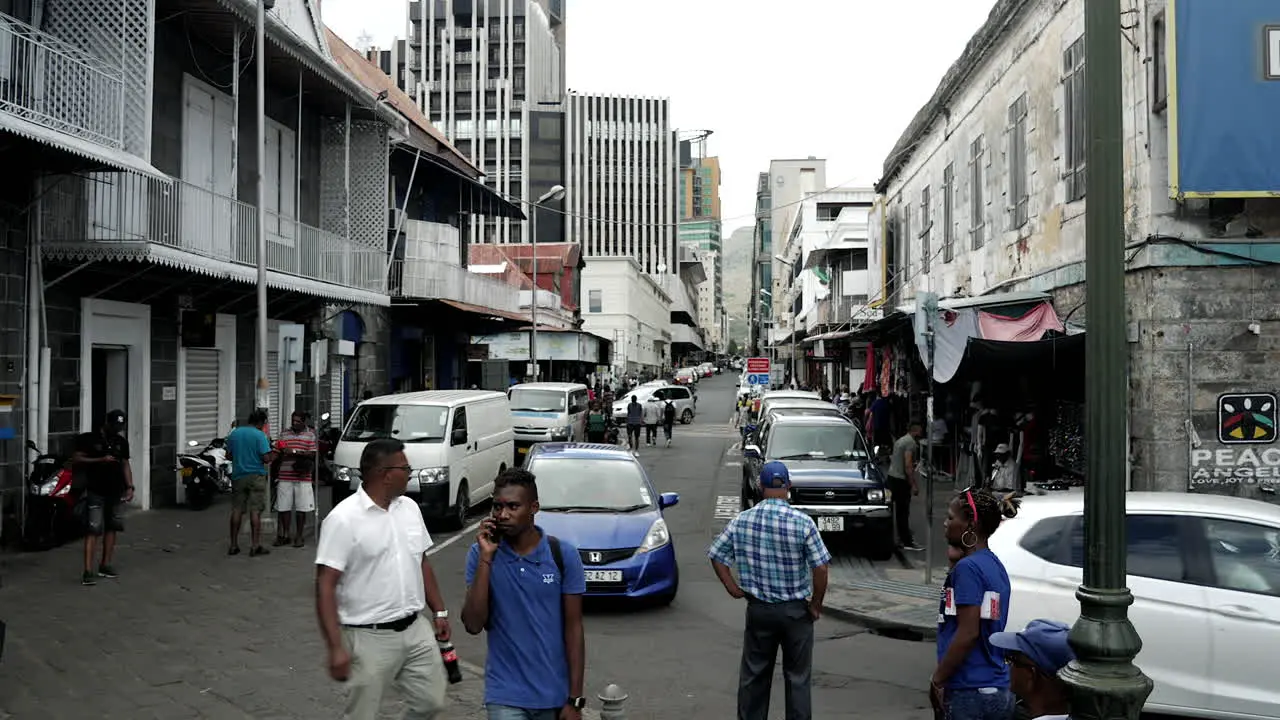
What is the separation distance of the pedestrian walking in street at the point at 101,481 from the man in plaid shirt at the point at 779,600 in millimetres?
7775

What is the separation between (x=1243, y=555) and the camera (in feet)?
20.7

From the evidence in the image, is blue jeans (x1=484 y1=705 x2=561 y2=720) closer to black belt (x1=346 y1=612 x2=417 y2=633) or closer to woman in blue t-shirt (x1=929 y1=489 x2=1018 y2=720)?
black belt (x1=346 y1=612 x2=417 y2=633)

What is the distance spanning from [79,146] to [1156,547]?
38.2 feet

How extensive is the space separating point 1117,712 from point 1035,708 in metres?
0.43

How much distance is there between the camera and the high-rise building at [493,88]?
10475 cm

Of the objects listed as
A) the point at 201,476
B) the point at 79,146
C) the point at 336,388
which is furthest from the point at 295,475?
the point at 336,388

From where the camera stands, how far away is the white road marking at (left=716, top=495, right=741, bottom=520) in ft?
58.6

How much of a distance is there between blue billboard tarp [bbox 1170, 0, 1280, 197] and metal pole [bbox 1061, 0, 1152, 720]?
7306 mm

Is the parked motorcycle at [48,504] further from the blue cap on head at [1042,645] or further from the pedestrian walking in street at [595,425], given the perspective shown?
the pedestrian walking in street at [595,425]

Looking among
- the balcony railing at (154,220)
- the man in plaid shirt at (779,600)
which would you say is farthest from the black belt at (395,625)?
the balcony railing at (154,220)

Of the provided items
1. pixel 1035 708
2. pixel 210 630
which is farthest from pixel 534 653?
pixel 210 630

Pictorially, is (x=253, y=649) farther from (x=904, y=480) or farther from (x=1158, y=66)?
(x=1158, y=66)

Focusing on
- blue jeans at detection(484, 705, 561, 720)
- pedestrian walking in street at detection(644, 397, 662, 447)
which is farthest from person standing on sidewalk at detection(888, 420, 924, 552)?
pedestrian walking in street at detection(644, 397, 662, 447)

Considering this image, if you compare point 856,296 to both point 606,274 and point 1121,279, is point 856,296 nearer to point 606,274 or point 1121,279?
point 1121,279
